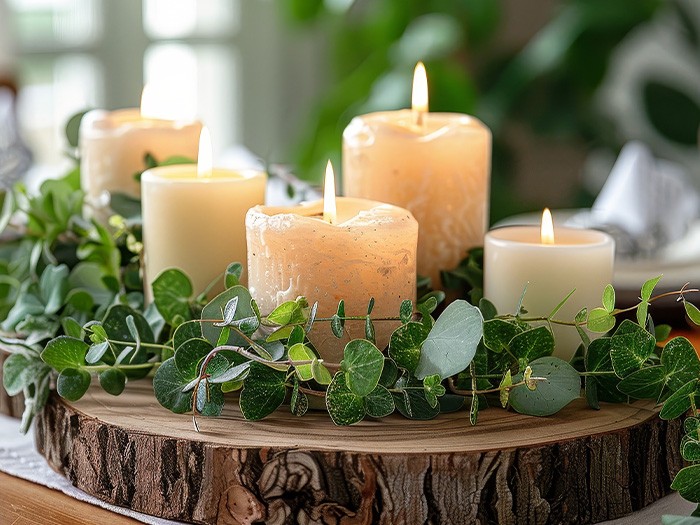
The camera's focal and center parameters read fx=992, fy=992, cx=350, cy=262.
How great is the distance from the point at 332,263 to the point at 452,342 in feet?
0.30

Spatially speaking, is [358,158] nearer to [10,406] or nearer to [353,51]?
[10,406]

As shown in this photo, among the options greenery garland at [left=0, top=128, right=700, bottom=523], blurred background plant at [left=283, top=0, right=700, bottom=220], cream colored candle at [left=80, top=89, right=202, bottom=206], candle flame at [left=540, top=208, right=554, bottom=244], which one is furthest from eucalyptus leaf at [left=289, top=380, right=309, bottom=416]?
→ blurred background plant at [left=283, top=0, right=700, bottom=220]

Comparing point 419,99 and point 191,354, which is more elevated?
point 419,99

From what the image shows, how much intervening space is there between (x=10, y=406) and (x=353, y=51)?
202 centimetres

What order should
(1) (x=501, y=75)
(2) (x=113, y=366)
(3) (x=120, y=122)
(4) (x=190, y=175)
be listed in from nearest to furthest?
(2) (x=113, y=366) < (4) (x=190, y=175) < (3) (x=120, y=122) < (1) (x=501, y=75)

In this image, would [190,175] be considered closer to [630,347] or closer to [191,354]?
[191,354]

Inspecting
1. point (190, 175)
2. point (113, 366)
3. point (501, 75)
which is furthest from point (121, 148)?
point (501, 75)

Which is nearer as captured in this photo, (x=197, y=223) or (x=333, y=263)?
(x=333, y=263)

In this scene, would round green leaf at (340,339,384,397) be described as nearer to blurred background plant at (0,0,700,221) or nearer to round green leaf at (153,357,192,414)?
round green leaf at (153,357,192,414)

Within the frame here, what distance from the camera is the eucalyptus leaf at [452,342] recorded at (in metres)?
0.58

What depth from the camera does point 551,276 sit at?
2.19ft

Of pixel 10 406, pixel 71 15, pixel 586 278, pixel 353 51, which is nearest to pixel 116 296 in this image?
pixel 10 406

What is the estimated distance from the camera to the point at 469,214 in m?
0.78

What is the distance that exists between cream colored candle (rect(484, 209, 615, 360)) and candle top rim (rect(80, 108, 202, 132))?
335mm
